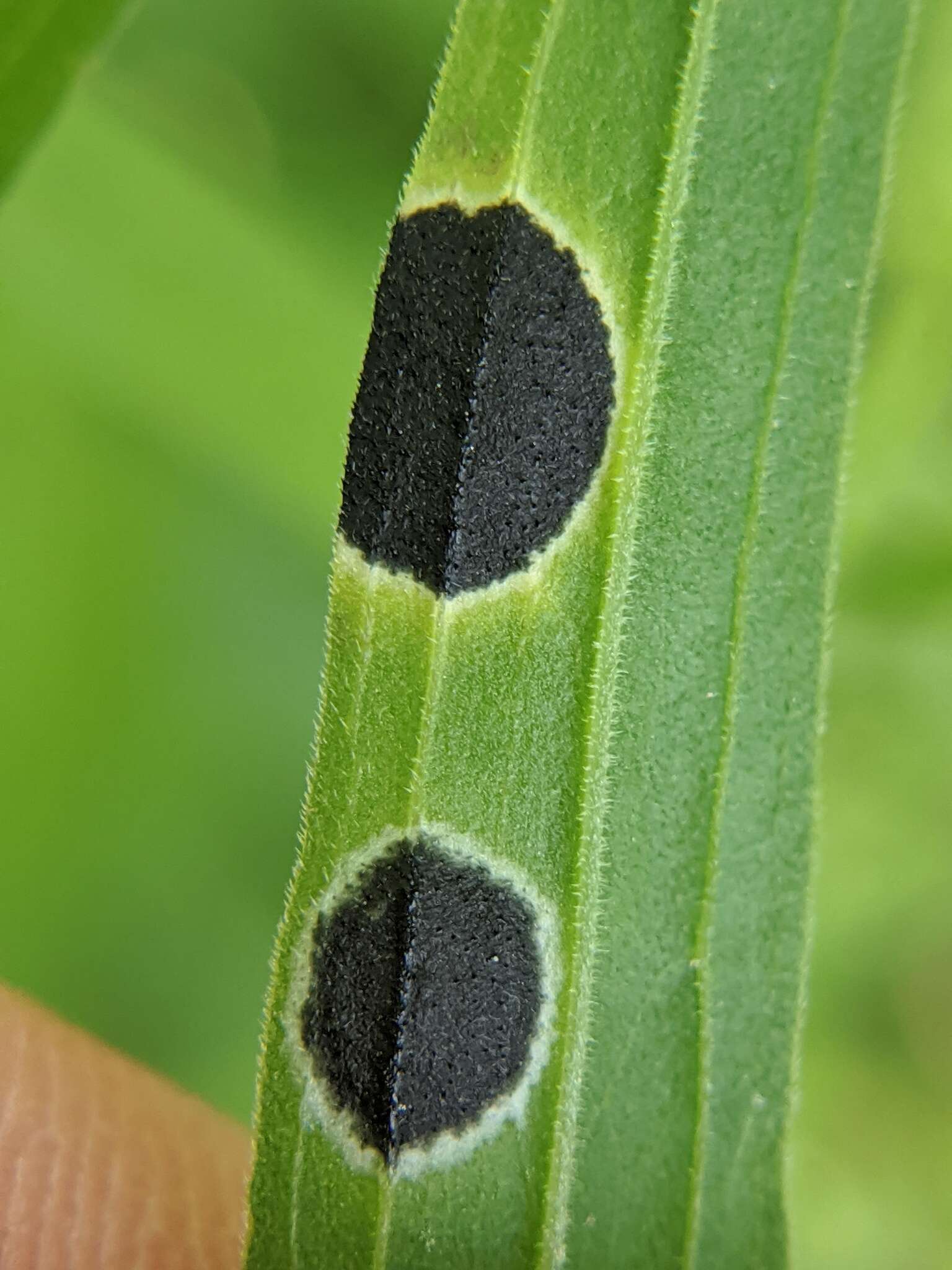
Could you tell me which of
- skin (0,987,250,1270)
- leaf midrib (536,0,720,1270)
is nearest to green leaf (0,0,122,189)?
leaf midrib (536,0,720,1270)

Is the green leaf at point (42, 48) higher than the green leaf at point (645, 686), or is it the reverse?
the green leaf at point (42, 48)

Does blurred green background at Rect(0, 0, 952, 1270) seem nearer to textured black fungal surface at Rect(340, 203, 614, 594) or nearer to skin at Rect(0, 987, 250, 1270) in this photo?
skin at Rect(0, 987, 250, 1270)

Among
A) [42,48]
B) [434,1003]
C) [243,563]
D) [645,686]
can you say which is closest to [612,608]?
[645,686]

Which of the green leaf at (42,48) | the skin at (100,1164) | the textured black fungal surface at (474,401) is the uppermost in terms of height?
the green leaf at (42,48)

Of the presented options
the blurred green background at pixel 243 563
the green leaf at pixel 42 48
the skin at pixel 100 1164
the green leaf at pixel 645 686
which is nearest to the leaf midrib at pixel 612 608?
the green leaf at pixel 645 686

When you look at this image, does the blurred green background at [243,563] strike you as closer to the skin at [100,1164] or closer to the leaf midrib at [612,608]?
the skin at [100,1164]

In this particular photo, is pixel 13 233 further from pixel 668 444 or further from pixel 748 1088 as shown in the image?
pixel 748 1088

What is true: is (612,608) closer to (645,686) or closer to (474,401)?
(645,686)
